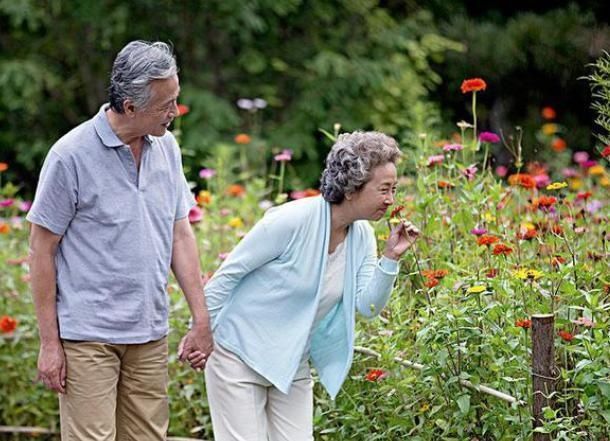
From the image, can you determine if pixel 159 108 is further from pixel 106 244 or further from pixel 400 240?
pixel 400 240

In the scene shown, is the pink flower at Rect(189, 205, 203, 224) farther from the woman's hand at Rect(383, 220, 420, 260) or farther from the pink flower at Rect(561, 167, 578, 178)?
the pink flower at Rect(561, 167, 578, 178)

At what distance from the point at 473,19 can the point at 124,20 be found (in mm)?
2937

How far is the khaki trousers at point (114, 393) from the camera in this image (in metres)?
3.28

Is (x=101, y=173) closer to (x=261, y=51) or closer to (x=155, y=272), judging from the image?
(x=155, y=272)

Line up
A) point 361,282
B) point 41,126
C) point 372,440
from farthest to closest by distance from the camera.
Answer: point 41,126, point 372,440, point 361,282

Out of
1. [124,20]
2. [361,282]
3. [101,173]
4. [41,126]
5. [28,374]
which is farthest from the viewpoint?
[41,126]

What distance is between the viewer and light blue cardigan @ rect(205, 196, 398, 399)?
3.43 m

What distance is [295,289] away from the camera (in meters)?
3.46

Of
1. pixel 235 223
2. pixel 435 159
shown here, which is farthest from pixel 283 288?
pixel 235 223

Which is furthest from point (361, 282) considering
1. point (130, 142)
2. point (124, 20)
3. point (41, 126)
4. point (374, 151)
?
point (41, 126)

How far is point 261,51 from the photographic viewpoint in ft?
32.3

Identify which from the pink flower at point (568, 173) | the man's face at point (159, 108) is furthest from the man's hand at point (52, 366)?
the pink flower at point (568, 173)

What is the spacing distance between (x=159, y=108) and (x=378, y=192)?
0.62m

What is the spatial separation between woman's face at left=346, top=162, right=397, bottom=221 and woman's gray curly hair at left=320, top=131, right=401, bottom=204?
0.01 m
